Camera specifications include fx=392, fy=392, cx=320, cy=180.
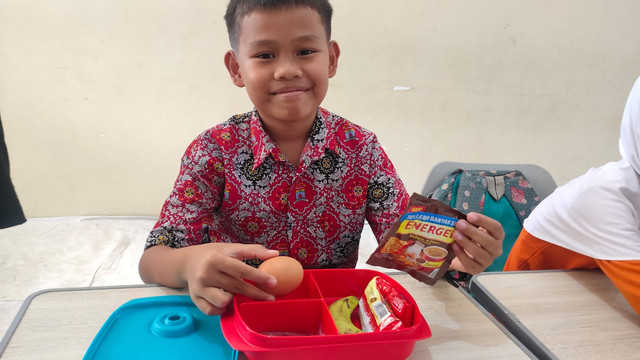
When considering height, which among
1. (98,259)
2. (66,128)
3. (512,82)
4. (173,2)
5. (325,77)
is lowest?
(98,259)

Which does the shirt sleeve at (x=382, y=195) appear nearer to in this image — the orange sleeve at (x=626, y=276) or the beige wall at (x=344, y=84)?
the orange sleeve at (x=626, y=276)

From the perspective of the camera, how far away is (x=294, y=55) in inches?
30.6

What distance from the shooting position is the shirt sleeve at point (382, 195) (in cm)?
96

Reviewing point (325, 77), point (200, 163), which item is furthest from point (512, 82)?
point (200, 163)

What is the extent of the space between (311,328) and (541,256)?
769 mm

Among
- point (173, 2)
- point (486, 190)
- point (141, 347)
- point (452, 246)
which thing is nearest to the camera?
point (141, 347)

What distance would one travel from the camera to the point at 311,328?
1.97 feet

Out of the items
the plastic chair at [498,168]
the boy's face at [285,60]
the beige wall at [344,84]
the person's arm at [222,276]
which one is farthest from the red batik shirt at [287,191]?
the beige wall at [344,84]

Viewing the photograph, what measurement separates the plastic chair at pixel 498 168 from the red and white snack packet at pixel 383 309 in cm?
72

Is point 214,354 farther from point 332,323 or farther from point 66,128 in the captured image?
point 66,128

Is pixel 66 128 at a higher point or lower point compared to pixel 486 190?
higher

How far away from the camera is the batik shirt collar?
0.89m

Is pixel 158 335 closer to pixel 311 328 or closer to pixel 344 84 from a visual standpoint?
pixel 311 328

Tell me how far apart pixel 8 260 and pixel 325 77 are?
6.37 ft
